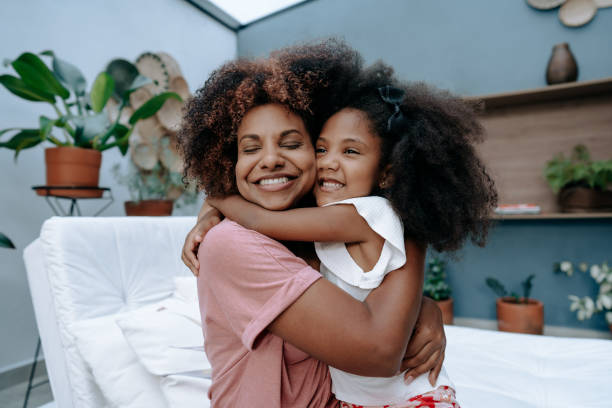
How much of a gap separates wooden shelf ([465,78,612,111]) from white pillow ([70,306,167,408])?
8.07ft

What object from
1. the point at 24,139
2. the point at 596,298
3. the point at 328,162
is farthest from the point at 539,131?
the point at 24,139

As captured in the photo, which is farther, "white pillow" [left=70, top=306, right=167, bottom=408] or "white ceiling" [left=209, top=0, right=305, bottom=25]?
"white ceiling" [left=209, top=0, right=305, bottom=25]

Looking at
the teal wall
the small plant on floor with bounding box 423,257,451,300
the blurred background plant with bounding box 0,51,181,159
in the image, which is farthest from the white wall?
the small plant on floor with bounding box 423,257,451,300

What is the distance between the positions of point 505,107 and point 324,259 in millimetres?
2955

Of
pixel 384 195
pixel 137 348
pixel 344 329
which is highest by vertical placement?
pixel 384 195

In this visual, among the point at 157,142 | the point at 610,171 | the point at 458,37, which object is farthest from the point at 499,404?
the point at 458,37

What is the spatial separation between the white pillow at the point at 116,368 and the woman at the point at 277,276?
1.64 feet

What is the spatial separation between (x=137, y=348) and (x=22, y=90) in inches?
59.8

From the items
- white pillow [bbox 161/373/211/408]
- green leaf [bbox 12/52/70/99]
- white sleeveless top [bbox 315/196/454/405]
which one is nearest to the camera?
white sleeveless top [bbox 315/196/454/405]

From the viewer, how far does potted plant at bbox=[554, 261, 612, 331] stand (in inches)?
100

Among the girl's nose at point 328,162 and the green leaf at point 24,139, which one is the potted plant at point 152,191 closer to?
the green leaf at point 24,139

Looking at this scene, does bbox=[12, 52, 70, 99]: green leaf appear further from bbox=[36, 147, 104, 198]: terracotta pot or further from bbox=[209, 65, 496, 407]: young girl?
bbox=[209, 65, 496, 407]: young girl

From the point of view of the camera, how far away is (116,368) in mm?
1228

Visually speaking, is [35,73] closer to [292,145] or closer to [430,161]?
[292,145]
